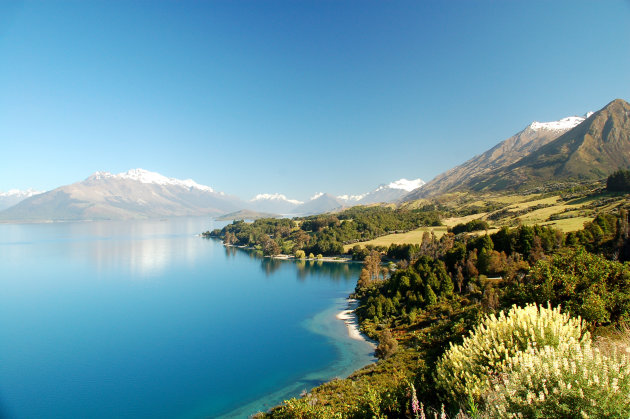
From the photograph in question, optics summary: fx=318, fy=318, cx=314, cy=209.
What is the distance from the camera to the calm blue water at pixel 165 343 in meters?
29.5

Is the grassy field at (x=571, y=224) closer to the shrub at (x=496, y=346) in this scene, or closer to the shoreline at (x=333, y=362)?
the shoreline at (x=333, y=362)

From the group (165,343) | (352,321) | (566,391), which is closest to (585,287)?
(566,391)

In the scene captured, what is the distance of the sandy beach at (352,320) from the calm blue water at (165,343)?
1.18m

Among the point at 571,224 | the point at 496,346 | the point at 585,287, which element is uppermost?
the point at 571,224

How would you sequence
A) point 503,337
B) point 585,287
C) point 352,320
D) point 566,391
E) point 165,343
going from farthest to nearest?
point 352,320 → point 165,343 → point 585,287 → point 503,337 → point 566,391

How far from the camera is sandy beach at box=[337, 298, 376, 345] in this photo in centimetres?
4159

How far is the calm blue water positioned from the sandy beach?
1.18 m

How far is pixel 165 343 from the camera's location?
4150cm

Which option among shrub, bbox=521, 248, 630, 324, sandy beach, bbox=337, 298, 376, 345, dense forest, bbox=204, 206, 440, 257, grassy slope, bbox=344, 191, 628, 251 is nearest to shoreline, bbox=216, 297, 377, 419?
sandy beach, bbox=337, 298, 376, 345

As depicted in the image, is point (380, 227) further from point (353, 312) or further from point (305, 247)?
point (353, 312)

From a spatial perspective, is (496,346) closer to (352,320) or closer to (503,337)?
(503,337)

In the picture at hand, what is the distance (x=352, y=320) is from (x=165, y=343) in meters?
26.1

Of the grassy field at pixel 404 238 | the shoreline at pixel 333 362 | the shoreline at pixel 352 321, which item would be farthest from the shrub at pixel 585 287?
the grassy field at pixel 404 238

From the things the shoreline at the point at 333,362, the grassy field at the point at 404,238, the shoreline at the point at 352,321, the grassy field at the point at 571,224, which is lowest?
the shoreline at the point at 333,362
